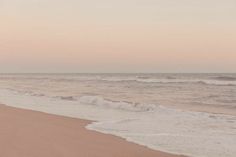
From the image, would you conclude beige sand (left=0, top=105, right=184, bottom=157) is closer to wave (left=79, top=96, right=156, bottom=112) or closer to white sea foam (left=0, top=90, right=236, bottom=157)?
white sea foam (left=0, top=90, right=236, bottom=157)

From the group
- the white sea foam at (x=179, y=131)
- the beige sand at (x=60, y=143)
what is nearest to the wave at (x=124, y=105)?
the white sea foam at (x=179, y=131)

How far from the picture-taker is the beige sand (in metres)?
6.35

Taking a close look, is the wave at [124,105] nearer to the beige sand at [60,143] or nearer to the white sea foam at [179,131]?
the white sea foam at [179,131]

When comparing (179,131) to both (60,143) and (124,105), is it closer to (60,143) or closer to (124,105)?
(60,143)

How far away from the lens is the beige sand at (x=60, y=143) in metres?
6.35

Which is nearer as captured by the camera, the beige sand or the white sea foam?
the beige sand

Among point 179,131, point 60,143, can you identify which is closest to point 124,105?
point 179,131

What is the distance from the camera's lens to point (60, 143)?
23.2ft

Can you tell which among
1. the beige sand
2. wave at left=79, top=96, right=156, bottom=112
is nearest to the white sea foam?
the beige sand

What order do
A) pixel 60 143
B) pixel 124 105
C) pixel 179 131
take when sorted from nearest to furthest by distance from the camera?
pixel 60 143 → pixel 179 131 → pixel 124 105

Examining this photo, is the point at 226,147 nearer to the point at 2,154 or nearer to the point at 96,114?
the point at 2,154

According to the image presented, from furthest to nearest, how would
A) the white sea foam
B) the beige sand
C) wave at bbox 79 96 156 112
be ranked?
wave at bbox 79 96 156 112 < the white sea foam < the beige sand

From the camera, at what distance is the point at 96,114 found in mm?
12680

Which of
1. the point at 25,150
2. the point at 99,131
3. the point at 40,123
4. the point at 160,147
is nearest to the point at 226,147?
the point at 160,147
